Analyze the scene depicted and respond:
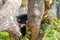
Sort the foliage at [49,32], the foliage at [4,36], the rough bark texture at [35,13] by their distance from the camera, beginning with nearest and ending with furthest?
the rough bark texture at [35,13] < the foliage at [4,36] < the foliage at [49,32]

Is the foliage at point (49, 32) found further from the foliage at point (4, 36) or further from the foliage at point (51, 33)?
the foliage at point (4, 36)

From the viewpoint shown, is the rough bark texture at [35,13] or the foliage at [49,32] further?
the foliage at [49,32]

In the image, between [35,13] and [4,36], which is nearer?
[35,13]

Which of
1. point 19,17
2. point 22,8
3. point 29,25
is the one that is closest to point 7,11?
point 29,25

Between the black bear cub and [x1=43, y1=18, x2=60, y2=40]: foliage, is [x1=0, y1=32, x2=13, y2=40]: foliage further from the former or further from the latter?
[x1=43, y1=18, x2=60, y2=40]: foliage

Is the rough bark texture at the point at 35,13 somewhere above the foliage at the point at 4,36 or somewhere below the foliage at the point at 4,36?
above

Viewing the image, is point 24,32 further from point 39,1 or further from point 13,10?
point 13,10

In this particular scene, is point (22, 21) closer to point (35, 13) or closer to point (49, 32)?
point (49, 32)

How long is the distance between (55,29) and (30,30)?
0.48 metres

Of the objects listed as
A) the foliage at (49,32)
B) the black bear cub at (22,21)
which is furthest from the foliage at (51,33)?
the black bear cub at (22,21)

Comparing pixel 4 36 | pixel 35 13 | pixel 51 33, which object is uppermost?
pixel 35 13

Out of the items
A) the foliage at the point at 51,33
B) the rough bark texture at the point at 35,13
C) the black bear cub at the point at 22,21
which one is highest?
the rough bark texture at the point at 35,13

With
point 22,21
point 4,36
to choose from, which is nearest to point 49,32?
point 22,21

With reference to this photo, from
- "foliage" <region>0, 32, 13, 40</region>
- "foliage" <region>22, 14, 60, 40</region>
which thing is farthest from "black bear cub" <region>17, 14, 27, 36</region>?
"foliage" <region>0, 32, 13, 40</region>
